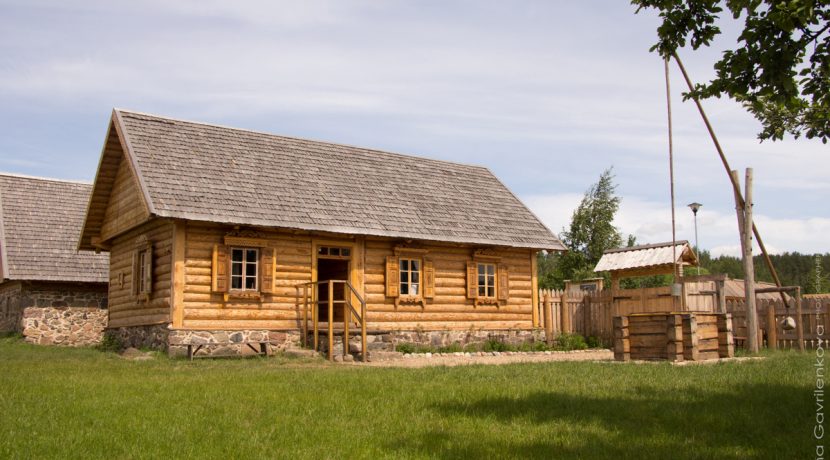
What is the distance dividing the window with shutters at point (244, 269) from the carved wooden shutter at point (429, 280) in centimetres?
519

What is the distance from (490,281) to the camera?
992 inches

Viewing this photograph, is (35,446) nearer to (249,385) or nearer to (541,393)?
(249,385)

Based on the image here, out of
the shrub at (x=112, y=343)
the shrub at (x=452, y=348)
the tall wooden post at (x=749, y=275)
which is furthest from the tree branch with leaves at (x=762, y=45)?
the shrub at (x=112, y=343)

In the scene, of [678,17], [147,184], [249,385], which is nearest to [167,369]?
[249,385]

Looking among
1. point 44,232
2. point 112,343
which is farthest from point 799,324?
point 44,232

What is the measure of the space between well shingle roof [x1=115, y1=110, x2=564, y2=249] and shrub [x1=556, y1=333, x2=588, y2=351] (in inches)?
116

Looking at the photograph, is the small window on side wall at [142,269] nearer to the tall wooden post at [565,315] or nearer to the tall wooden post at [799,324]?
the tall wooden post at [565,315]

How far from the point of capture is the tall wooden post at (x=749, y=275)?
19.5 meters

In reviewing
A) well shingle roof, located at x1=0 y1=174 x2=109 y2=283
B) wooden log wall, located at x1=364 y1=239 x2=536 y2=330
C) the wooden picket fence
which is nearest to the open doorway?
wooden log wall, located at x1=364 y1=239 x2=536 y2=330

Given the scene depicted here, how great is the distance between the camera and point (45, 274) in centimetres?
2748

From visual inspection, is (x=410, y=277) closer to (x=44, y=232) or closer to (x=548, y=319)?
(x=548, y=319)

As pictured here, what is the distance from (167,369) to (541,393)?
26.0ft

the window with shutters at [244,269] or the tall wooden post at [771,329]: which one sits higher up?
the window with shutters at [244,269]

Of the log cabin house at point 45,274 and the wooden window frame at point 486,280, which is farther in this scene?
the log cabin house at point 45,274
